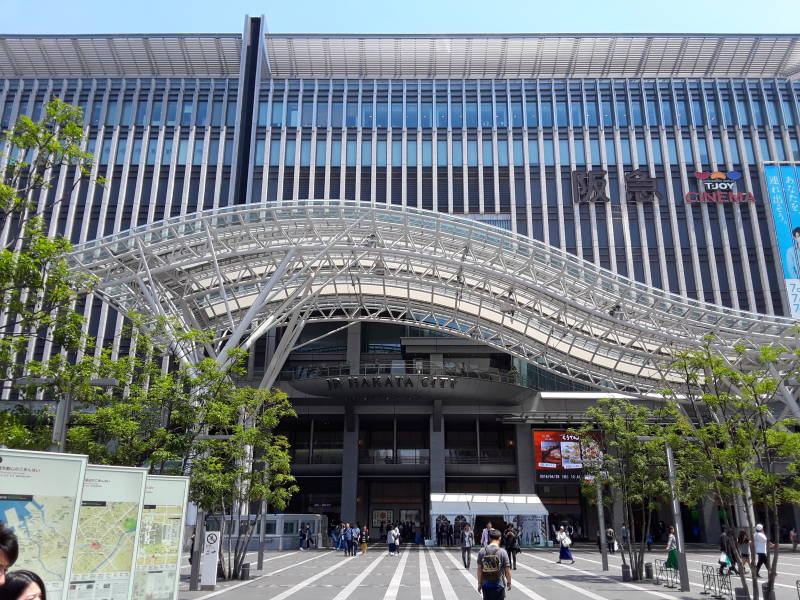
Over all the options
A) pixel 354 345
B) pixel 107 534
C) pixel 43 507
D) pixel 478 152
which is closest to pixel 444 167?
pixel 478 152

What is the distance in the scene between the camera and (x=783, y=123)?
54.9m

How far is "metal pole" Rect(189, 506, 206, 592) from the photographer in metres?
17.6

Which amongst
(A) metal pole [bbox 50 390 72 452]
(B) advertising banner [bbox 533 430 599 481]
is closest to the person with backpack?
(A) metal pole [bbox 50 390 72 452]

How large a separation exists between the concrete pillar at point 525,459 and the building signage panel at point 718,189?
23.6m

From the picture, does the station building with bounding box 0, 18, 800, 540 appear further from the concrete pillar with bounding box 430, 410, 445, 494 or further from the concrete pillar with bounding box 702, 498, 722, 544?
the concrete pillar with bounding box 702, 498, 722, 544

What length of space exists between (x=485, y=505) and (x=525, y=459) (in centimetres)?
1046

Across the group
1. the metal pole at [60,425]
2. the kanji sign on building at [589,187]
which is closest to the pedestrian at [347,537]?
the metal pole at [60,425]

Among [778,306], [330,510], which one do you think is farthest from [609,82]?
[330,510]

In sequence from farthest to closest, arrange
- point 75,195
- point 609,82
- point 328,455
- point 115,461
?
point 609,82 → point 75,195 → point 328,455 → point 115,461

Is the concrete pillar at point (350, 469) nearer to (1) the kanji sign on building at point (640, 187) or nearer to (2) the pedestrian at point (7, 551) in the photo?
(1) the kanji sign on building at point (640, 187)

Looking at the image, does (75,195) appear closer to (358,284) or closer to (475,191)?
(358,284)

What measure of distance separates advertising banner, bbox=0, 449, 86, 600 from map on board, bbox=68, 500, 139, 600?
1.55 m

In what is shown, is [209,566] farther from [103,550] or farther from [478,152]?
[478,152]

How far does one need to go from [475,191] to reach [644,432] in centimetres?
3366
